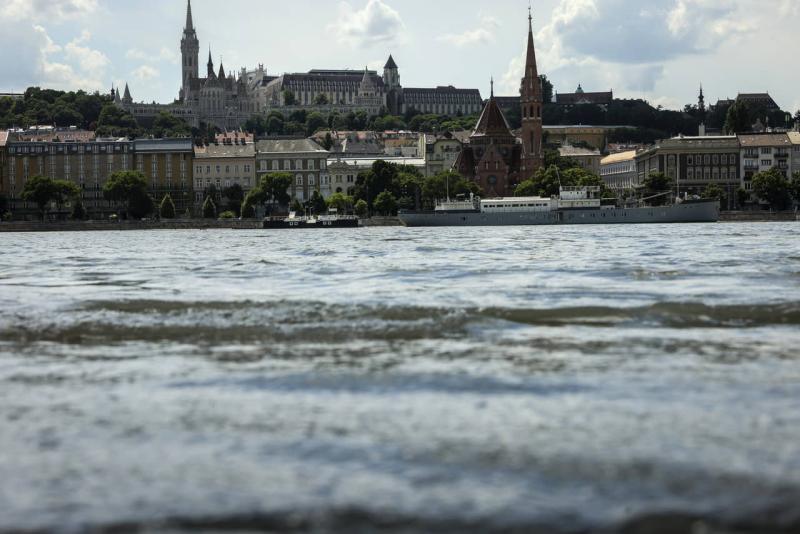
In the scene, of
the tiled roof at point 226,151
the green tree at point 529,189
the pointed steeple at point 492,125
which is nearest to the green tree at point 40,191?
the tiled roof at point 226,151

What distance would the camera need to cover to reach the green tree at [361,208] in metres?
144

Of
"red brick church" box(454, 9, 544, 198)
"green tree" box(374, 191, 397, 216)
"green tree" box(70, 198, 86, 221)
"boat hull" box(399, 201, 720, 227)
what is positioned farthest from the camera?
"red brick church" box(454, 9, 544, 198)

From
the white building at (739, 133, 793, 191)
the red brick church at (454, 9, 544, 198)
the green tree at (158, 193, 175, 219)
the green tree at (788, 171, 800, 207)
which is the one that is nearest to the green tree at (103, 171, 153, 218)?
the green tree at (158, 193, 175, 219)

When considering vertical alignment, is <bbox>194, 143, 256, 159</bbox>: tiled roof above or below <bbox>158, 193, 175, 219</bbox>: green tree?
above

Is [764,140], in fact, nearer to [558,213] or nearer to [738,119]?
[738,119]

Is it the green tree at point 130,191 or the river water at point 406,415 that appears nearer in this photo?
the river water at point 406,415

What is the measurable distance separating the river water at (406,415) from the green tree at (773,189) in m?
124

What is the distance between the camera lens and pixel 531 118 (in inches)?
6875

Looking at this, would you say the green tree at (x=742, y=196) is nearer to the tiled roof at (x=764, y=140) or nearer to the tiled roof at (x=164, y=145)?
the tiled roof at (x=764, y=140)

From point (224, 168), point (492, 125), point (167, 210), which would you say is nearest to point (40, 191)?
point (167, 210)

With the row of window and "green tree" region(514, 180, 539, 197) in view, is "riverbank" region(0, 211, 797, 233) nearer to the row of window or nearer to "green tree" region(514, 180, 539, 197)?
"green tree" region(514, 180, 539, 197)

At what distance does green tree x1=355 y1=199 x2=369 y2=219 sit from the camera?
143500mm

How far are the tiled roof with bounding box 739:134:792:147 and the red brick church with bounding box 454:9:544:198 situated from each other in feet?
92.9

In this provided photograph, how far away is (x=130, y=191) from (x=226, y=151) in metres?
23.4
